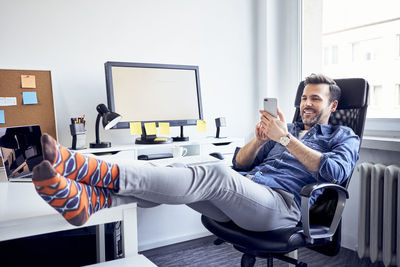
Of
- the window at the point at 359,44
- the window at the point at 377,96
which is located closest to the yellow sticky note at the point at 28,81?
the window at the point at 359,44

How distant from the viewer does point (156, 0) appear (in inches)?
95.0

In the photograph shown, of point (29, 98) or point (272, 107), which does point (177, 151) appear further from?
point (29, 98)

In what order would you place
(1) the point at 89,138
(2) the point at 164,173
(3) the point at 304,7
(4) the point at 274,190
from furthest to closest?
1. (3) the point at 304,7
2. (1) the point at 89,138
3. (4) the point at 274,190
4. (2) the point at 164,173

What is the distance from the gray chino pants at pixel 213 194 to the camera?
3.76ft

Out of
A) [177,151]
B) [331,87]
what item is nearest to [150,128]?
[177,151]

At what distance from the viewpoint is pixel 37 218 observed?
101 cm

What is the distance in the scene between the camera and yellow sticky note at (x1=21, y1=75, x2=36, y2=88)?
196 centimetres

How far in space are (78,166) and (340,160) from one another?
1.08 m

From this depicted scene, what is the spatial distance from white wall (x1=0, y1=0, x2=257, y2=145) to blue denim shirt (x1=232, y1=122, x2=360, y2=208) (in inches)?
39.4

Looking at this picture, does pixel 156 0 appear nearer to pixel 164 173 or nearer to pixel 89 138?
pixel 89 138

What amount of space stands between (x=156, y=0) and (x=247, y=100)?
3.48ft

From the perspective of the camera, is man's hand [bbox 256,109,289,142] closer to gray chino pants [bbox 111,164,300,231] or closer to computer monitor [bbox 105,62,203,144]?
gray chino pants [bbox 111,164,300,231]

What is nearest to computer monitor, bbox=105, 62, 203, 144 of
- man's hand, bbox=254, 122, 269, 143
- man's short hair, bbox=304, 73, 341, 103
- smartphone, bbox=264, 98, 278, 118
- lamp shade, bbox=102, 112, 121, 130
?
lamp shade, bbox=102, 112, 121, 130

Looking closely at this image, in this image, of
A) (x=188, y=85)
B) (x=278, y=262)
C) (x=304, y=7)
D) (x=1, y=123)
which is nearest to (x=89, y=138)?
(x=1, y=123)
